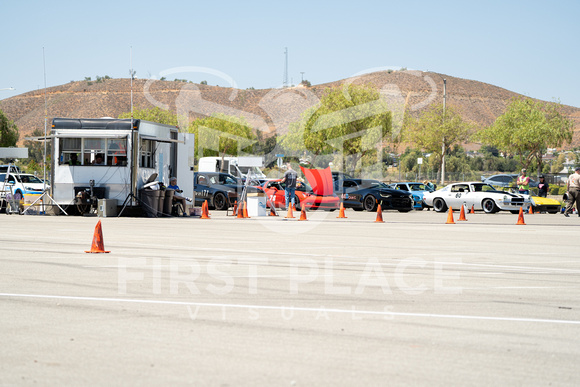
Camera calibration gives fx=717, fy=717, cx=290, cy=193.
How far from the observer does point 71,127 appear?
975 inches

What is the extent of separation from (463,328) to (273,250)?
7522mm

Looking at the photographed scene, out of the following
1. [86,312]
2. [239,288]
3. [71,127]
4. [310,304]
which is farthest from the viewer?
[71,127]

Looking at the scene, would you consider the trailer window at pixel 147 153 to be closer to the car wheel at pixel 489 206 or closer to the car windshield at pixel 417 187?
the car wheel at pixel 489 206

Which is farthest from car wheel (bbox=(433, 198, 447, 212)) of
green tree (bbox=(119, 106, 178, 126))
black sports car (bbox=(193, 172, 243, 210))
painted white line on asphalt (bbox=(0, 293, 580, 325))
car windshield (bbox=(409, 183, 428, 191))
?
green tree (bbox=(119, 106, 178, 126))

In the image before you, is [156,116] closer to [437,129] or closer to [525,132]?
[437,129]

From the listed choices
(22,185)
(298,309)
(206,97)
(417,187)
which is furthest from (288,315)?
(206,97)

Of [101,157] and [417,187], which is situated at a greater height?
[101,157]

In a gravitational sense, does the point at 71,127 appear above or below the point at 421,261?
above

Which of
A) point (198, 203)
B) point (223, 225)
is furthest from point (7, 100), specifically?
point (223, 225)

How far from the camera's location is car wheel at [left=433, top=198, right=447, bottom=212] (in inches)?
1293

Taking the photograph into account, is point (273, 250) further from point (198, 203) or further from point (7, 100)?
point (7, 100)

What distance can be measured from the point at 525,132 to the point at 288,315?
5579 centimetres

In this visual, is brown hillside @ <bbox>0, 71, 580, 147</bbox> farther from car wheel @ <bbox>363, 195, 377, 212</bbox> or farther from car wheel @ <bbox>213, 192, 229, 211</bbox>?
car wheel @ <bbox>363, 195, 377, 212</bbox>

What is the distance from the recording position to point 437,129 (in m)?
62.1
